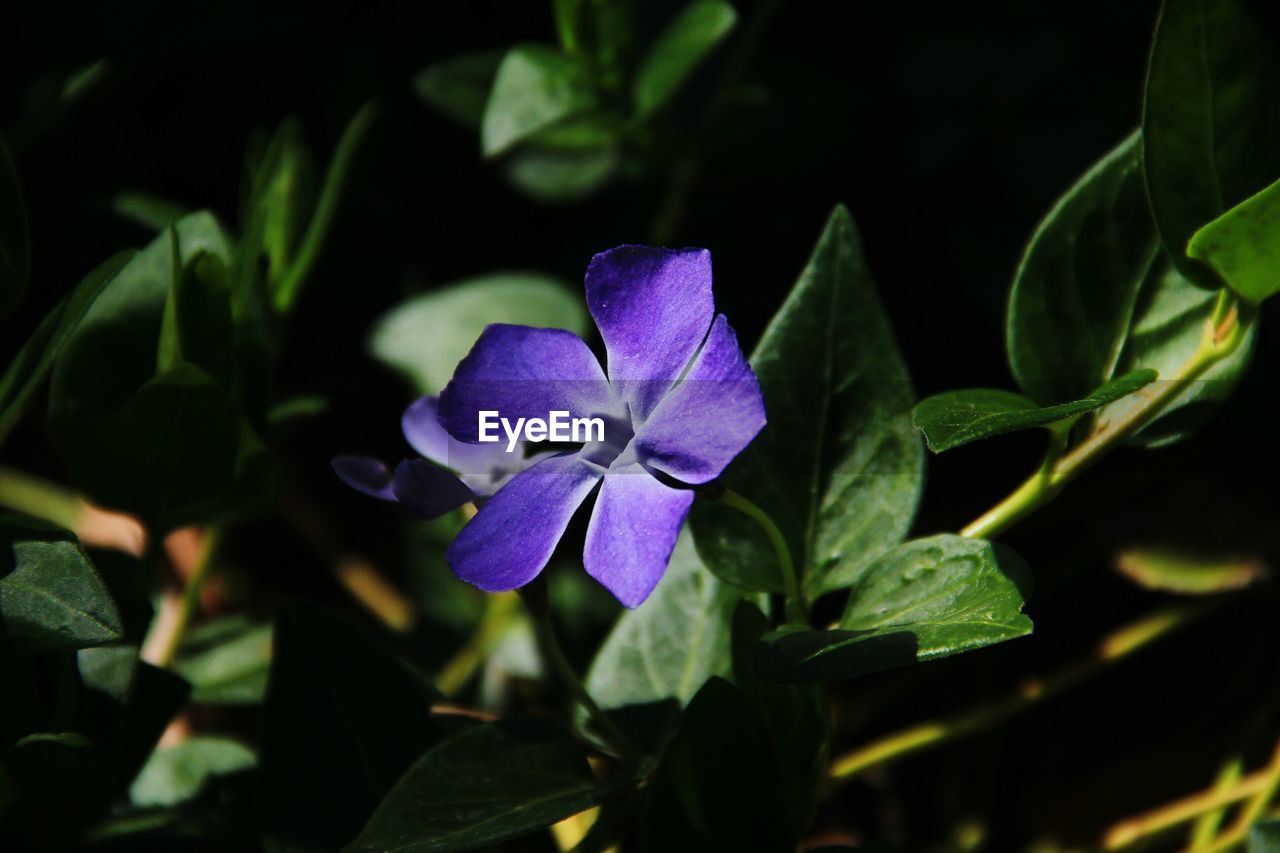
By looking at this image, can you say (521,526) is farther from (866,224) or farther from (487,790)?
(866,224)

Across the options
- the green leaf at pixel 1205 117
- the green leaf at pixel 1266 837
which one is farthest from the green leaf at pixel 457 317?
the green leaf at pixel 1266 837

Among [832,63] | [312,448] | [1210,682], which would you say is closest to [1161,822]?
[1210,682]

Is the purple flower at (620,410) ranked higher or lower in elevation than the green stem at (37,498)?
higher

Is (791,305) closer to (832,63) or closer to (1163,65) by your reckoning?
(1163,65)

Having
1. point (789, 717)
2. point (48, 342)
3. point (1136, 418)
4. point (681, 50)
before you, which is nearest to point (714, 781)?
point (789, 717)

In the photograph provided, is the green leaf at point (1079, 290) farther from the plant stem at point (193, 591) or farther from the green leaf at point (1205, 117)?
the plant stem at point (193, 591)

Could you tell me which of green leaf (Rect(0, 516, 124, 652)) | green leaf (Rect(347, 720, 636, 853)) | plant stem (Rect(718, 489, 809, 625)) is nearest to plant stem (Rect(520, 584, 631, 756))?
green leaf (Rect(347, 720, 636, 853))
